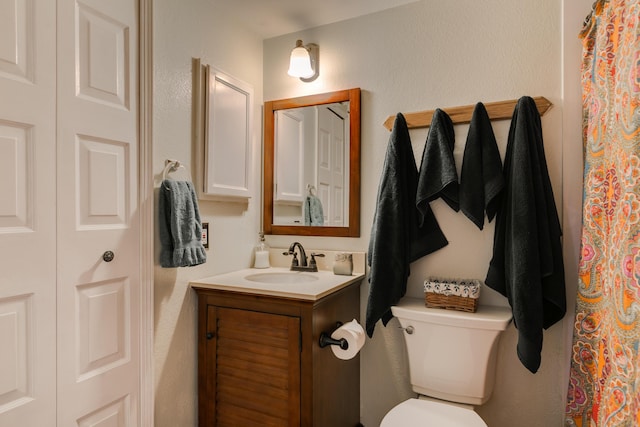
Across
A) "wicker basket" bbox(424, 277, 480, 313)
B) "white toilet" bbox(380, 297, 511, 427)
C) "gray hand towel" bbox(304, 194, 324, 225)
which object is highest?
"gray hand towel" bbox(304, 194, 324, 225)

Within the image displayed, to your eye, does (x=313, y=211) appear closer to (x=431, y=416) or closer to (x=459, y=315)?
(x=459, y=315)

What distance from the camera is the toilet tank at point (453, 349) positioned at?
1.50m

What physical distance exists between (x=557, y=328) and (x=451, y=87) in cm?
121

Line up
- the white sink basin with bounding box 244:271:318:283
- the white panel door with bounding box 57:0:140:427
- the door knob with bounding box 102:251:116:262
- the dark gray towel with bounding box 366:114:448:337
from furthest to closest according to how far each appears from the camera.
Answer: the white sink basin with bounding box 244:271:318:283, the dark gray towel with bounding box 366:114:448:337, the door knob with bounding box 102:251:116:262, the white panel door with bounding box 57:0:140:427

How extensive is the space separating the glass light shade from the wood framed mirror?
5.9 inches

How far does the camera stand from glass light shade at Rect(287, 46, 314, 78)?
199cm

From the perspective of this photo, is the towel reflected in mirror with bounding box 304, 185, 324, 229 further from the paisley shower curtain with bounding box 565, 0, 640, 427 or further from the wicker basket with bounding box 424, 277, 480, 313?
the paisley shower curtain with bounding box 565, 0, 640, 427

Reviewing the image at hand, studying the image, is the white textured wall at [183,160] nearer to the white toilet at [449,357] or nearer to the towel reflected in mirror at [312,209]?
the towel reflected in mirror at [312,209]

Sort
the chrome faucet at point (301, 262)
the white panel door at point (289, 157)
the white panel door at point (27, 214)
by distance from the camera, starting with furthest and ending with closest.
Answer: the white panel door at point (289, 157)
the chrome faucet at point (301, 262)
the white panel door at point (27, 214)

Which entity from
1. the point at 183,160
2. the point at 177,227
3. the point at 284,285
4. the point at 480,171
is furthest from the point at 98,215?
the point at 480,171

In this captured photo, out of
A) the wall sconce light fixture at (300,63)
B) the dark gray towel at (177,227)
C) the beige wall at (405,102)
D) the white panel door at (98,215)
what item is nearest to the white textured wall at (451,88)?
Answer: the beige wall at (405,102)

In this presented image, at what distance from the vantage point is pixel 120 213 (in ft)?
4.54

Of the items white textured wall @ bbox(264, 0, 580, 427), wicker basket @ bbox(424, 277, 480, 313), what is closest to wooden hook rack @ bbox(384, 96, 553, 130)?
white textured wall @ bbox(264, 0, 580, 427)

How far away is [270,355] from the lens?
5.09 ft
